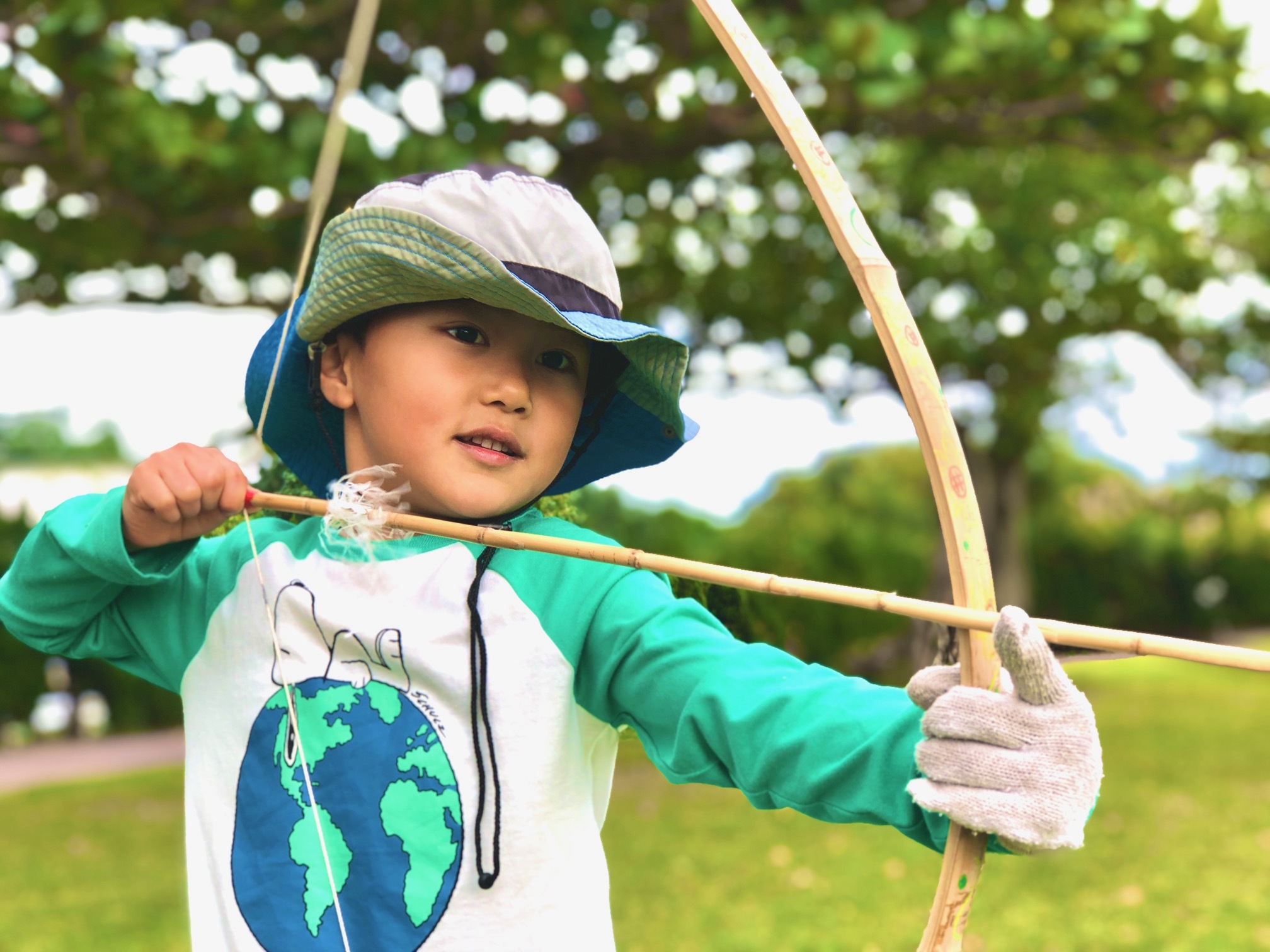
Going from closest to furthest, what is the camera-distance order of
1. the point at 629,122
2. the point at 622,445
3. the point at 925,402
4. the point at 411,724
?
the point at 925,402
the point at 411,724
the point at 622,445
the point at 629,122

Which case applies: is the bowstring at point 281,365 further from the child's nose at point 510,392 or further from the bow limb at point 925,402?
the bow limb at point 925,402

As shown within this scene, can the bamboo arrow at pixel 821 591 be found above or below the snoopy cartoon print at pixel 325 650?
above

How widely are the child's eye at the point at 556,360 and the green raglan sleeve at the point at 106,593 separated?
0.53m

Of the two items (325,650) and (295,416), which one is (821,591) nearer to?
(325,650)

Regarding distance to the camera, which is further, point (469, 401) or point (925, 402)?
point (469, 401)

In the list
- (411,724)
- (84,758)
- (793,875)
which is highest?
(411,724)

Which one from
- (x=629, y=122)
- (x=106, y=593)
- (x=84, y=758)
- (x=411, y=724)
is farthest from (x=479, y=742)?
(x=84, y=758)

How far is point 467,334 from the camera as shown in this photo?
151 centimetres

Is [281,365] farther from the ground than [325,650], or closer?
farther from the ground

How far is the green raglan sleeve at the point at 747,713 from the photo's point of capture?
118 centimetres

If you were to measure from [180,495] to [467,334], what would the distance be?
1.31 ft

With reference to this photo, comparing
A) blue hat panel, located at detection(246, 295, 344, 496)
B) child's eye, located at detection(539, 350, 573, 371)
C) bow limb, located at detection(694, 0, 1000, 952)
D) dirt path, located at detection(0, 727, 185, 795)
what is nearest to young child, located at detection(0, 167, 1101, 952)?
child's eye, located at detection(539, 350, 573, 371)

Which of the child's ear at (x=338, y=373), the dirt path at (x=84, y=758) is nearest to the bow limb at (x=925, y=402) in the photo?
the child's ear at (x=338, y=373)

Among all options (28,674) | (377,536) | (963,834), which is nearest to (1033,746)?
(963,834)
